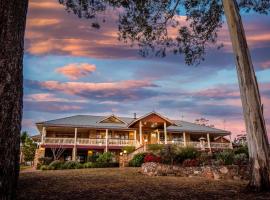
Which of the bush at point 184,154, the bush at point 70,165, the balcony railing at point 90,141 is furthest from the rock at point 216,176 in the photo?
the balcony railing at point 90,141

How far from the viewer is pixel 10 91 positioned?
3314mm

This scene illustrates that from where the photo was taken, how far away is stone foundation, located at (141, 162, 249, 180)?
40.7 ft

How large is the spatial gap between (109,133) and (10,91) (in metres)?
33.1

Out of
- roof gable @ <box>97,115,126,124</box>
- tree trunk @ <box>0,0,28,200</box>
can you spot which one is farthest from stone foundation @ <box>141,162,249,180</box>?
roof gable @ <box>97,115,126,124</box>

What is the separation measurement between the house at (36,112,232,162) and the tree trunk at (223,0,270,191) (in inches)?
872

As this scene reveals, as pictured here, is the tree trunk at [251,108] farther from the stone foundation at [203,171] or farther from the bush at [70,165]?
the bush at [70,165]

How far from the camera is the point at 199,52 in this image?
47.1ft

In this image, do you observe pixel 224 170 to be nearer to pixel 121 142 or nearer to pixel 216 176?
pixel 216 176

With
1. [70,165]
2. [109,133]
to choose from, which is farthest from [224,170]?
[109,133]

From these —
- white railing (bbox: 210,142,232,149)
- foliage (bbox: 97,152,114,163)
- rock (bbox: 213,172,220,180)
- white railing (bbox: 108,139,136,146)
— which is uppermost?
white railing (bbox: 108,139,136,146)

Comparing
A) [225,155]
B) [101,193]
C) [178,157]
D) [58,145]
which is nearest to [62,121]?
[58,145]

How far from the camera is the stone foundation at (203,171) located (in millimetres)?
12402

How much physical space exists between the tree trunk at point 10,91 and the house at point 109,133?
27.1 m

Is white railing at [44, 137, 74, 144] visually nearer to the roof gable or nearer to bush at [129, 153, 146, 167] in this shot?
the roof gable
